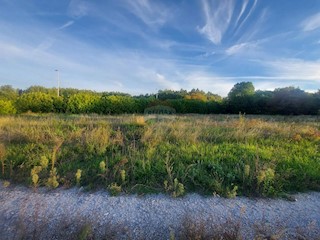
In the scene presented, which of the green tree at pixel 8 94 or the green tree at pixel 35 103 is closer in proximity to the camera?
the green tree at pixel 35 103

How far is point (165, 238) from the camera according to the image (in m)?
2.94

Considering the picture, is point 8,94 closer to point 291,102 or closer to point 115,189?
point 115,189

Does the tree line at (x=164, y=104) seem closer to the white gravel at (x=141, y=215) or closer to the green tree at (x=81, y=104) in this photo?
the green tree at (x=81, y=104)

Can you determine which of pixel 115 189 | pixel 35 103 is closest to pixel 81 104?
pixel 35 103

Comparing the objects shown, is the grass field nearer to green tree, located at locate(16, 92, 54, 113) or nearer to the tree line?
the tree line

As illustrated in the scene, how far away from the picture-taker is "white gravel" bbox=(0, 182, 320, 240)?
3.01 metres

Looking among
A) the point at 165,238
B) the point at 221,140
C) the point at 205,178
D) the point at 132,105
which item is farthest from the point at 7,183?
the point at 132,105

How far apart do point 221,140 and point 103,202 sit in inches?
203

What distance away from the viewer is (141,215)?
345cm

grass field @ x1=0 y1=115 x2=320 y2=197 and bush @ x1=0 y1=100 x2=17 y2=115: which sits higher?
grass field @ x1=0 y1=115 x2=320 y2=197

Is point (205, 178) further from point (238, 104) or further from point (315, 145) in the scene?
point (238, 104)

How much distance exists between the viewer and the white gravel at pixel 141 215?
301 cm

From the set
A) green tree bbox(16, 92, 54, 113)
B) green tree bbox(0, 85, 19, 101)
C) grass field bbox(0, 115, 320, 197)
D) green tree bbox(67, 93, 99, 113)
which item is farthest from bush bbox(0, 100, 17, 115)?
grass field bbox(0, 115, 320, 197)

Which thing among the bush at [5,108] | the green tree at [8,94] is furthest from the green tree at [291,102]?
the green tree at [8,94]
